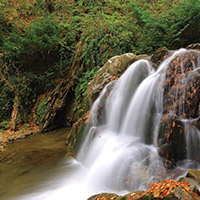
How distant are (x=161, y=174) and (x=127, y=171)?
0.62 meters

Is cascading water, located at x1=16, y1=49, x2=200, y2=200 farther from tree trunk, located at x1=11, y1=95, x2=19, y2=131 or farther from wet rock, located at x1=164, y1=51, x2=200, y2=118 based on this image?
tree trunk, located at x1=11, y1=95, x2=19, y2=131

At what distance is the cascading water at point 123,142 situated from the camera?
10.4 feet

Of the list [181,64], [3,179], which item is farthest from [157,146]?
[3,179]

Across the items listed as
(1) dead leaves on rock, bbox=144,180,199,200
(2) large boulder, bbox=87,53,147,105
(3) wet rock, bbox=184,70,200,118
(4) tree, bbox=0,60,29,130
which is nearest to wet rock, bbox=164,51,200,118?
(3) wet rock, bbox=184,70,200,118

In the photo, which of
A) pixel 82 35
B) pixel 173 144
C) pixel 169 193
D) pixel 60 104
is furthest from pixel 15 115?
pixel 169 193

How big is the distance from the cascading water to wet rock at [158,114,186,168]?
0.10 meters

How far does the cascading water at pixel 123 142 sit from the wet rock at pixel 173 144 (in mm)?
104

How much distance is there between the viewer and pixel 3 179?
405 cm

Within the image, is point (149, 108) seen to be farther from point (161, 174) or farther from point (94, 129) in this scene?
point (94, 129)

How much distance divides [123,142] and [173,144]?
123cm

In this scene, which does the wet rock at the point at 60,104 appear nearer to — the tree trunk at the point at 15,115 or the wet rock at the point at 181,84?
the tree trunk at the point at 15,115

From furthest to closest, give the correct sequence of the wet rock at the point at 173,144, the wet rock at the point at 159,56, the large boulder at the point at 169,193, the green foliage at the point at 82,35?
the green foliage at the point at 82,35 < the wet rock at the point at 159,56 < the wet rock at the point at 173,144 < the large boulder at the point at 169,193

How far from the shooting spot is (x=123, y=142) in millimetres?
4051

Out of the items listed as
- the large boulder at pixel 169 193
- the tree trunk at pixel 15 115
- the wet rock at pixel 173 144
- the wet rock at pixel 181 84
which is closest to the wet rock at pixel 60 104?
the tree trunk at pixel 15 115
